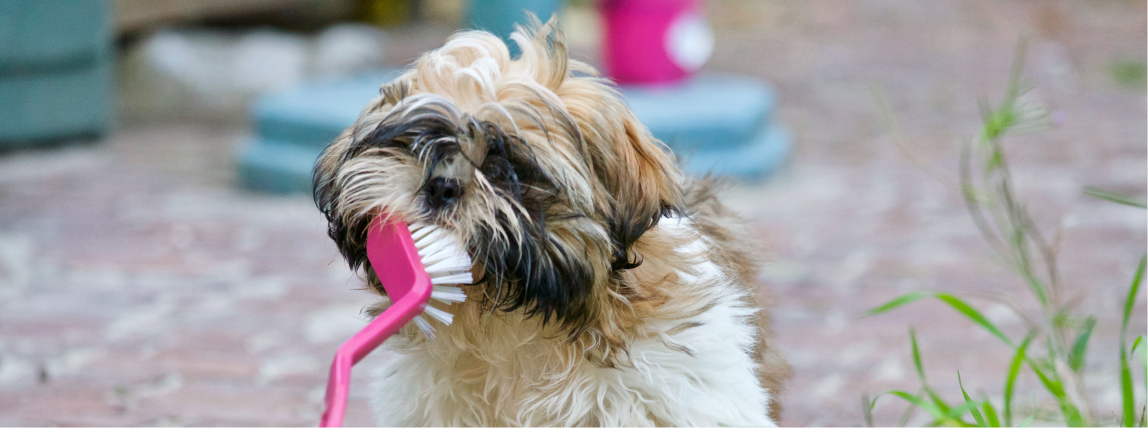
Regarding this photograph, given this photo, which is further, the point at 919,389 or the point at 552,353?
the point at 919,389

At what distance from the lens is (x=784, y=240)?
5.91m

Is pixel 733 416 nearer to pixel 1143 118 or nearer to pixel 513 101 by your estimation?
pixel 513 101

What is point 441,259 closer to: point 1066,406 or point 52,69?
point 1066,406

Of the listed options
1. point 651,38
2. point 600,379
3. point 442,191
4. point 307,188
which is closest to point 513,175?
point 442,191

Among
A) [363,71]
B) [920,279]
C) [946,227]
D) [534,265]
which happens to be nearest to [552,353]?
[534,265]

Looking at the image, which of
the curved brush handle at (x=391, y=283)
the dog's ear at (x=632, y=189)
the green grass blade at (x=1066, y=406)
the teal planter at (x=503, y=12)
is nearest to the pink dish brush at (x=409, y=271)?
the curved brush handle at (x=391, y=283)

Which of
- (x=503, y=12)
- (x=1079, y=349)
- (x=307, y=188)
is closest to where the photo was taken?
(x=1079, y=349)

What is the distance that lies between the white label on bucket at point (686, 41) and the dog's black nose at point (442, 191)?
5600 mm

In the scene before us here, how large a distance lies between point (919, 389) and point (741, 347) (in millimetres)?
1595

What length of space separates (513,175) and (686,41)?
585 centimetres

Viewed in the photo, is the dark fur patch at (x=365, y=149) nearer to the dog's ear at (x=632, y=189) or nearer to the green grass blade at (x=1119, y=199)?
the dog's ear at (x=632, y=189)

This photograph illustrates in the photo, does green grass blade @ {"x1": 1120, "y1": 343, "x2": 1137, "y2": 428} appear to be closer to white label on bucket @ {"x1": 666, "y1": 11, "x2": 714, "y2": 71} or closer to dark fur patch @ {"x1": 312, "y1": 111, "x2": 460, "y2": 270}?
dark fur patch @ {"x1": 312, "y1": 111, "x2": 460, "y2": 270}

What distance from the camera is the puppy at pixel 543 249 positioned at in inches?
76.9

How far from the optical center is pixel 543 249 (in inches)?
76.5
